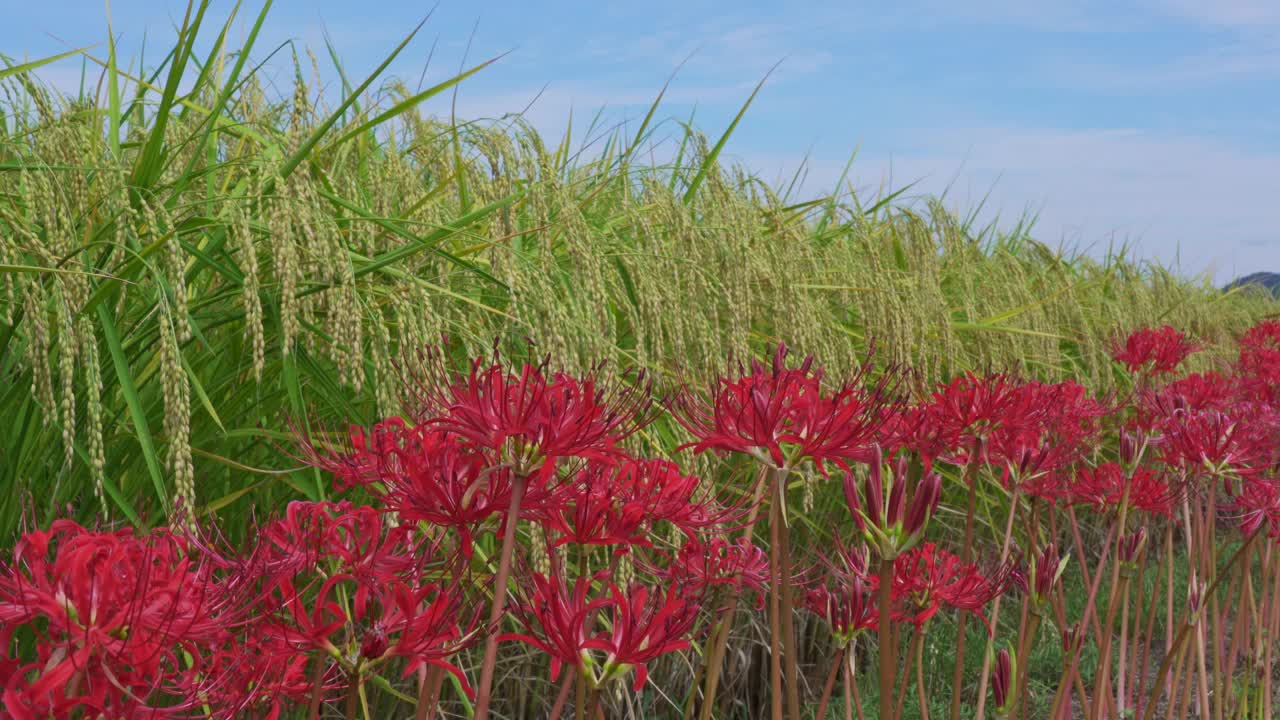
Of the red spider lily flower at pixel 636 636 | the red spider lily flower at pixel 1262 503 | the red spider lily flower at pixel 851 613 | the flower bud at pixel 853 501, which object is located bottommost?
the red spider lily flower at pixel 1262 503

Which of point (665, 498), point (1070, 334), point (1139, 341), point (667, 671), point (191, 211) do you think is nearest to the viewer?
point (665, 498)

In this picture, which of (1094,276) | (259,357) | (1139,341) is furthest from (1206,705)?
(1094,276)

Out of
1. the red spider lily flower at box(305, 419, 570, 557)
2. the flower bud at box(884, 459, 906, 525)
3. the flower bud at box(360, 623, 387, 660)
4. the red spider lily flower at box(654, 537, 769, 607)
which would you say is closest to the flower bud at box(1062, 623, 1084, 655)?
the red spider lily flower at box(654, 537, 769, 607)

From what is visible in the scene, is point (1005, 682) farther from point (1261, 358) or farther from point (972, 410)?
point (1261, 358)

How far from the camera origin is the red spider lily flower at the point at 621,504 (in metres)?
1.08

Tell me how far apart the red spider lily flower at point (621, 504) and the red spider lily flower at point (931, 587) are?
0.44 m

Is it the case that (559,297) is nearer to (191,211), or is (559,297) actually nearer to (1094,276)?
(191,211)

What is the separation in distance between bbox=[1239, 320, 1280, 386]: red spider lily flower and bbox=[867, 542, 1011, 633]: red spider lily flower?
6.91 feet

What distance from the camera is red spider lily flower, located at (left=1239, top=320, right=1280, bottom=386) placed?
3.31 m

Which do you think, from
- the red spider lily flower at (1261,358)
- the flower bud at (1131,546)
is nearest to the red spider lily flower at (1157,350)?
the red spider lily flower at (1261,358)

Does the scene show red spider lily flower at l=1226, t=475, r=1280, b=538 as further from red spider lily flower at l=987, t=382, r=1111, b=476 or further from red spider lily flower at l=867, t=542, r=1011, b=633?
red spider lily flower at l=867, t=542, r=1011, b=633

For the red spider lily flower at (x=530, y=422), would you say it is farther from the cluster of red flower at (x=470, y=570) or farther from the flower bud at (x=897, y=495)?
the flower bud at (x=897, y=495)

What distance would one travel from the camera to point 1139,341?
3.27 m

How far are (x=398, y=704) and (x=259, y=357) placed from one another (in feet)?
4.05
